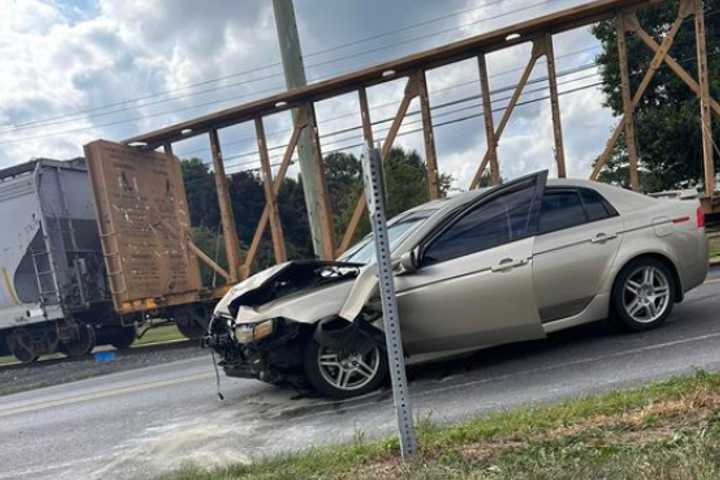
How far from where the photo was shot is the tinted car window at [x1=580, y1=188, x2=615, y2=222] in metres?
5.55

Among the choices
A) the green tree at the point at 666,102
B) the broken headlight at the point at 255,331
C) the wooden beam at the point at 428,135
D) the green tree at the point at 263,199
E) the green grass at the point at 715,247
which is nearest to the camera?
the broken headlight at the point at 255,331

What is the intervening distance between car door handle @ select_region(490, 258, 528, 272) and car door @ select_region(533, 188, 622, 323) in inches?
4.9

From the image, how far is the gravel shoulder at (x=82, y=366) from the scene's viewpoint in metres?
10.2

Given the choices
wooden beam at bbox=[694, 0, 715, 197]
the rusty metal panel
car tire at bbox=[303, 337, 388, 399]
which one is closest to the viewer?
car tire at bbox=[303, 337, 388, 399]

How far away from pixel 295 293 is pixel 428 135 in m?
6.52

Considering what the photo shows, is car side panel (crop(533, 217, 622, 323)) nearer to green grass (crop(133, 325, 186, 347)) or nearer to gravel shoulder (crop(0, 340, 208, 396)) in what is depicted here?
gravel shoulder (crop(0, 340, 208, 396))

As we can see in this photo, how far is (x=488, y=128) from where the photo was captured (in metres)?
10.8

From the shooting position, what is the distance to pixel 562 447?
293 centimetres

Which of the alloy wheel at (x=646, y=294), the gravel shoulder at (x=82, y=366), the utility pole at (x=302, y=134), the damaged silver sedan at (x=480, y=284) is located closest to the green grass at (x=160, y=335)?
→ the gravel shoulder at (x=82, y=366)

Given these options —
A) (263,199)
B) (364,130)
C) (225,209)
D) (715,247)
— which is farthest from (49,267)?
(263,199)

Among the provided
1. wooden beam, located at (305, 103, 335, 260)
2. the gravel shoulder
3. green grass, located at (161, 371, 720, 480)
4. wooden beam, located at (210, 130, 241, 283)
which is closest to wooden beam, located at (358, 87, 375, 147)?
wooden beam, located at (305, 103, 335, 260)

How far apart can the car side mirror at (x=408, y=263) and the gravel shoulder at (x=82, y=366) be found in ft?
20.1

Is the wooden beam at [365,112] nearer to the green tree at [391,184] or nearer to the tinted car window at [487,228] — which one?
the tinted car window at [487,228]

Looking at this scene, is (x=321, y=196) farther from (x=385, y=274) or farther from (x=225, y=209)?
(x=385, y=274)
